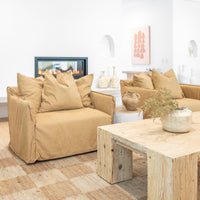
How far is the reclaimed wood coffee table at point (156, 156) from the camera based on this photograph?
5.80ft

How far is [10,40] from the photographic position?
16.4 ft

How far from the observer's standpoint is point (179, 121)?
2.25m

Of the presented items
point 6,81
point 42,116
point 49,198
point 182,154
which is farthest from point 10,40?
point 182,154

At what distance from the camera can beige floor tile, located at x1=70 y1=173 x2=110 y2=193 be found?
2299 millimetres

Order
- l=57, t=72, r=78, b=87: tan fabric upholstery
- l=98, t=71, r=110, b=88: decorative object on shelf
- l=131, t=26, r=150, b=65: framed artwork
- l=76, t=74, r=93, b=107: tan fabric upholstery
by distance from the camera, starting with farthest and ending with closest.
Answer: l=131, t=26, r=150, b=65: framed artwork, l=98, t=71, r=110, b=88: decorative object on shelf, l=76, t=74, r=93, b=107: tan fabric upholstery, l=57, t=72, r=78, b=87: tan fabric upholstery

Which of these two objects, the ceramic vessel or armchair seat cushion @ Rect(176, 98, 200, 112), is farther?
armchair seat cushion @ Rect(176, 98, 200, 112)

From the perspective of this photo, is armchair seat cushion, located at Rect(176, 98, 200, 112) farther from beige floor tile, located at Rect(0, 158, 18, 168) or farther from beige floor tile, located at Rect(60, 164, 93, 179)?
beige floor tile, located at Rect(0, 158, 18, 168)

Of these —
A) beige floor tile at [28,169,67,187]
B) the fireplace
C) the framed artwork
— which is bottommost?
beige floor tile at [28,169,67,187]

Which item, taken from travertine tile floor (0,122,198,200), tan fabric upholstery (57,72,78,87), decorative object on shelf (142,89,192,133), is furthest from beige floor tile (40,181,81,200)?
tan fabric upholstery (57,72,78,87)

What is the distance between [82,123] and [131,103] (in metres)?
0.71

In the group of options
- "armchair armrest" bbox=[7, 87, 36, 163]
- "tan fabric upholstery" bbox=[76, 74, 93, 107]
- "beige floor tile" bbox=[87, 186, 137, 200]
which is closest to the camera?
"beige floor tile" bbox=[87, 186, 137, 200]

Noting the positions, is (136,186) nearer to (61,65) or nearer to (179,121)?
(179,121)

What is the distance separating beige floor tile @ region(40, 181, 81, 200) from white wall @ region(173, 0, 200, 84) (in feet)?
16.9

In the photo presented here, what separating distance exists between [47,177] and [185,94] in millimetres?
2770
